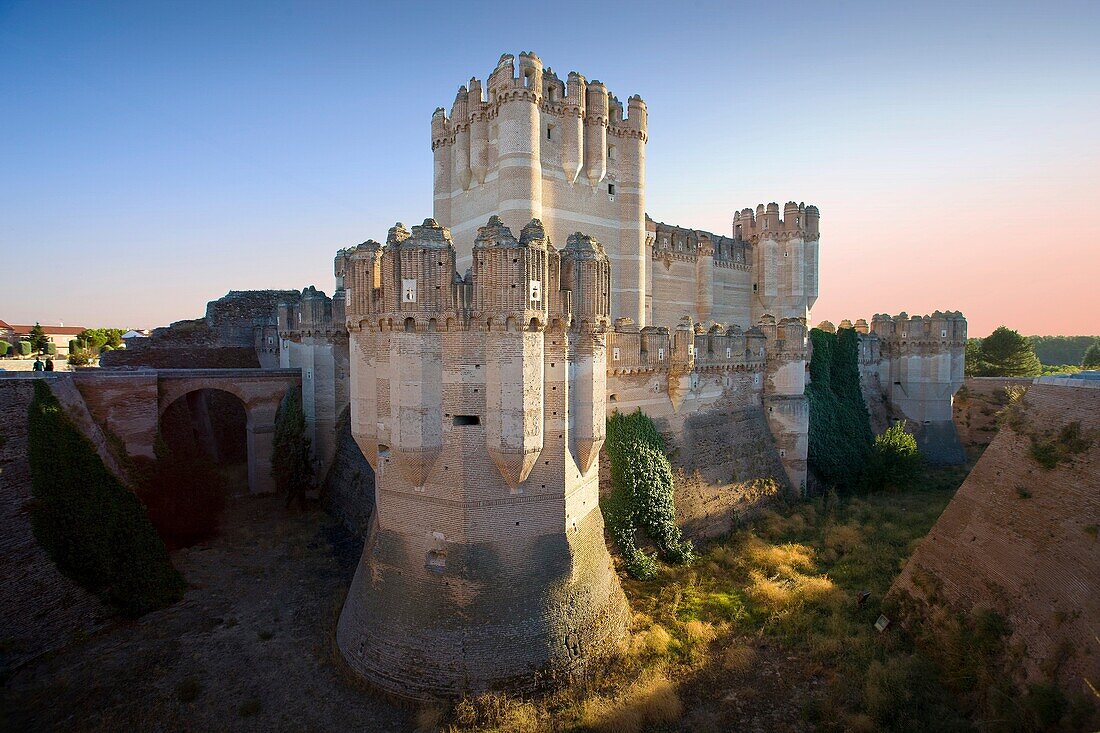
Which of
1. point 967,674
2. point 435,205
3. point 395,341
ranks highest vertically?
point 435,205

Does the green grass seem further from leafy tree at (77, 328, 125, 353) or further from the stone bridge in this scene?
leafy tree at (77, 328, 125, 353)

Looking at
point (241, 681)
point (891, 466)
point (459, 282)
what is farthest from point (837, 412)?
point (241, 681)

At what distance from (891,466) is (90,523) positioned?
3100cm

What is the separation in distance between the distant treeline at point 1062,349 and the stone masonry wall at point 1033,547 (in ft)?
259

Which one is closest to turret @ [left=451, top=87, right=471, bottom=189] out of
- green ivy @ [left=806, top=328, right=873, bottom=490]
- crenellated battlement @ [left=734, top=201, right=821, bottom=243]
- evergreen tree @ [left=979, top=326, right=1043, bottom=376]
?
green ivy @ [left=806, top=328, right=873, bottom=490]

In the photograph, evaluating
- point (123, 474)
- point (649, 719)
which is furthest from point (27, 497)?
point (649, 719)

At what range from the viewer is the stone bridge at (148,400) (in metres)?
18.0

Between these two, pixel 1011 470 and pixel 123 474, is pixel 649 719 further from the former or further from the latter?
pixel 123 474

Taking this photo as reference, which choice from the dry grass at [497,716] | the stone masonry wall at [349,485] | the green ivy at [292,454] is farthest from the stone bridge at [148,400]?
the dry grass at [497,716]

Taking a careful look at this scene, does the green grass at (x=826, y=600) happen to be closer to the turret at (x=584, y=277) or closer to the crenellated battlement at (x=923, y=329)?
the turret at (x=584, y=277)

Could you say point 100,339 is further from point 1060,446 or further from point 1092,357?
point 1092,357

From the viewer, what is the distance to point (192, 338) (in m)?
31.9

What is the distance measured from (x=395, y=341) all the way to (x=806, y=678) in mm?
11846

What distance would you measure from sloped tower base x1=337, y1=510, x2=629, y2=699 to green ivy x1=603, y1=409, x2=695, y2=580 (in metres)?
4.00
